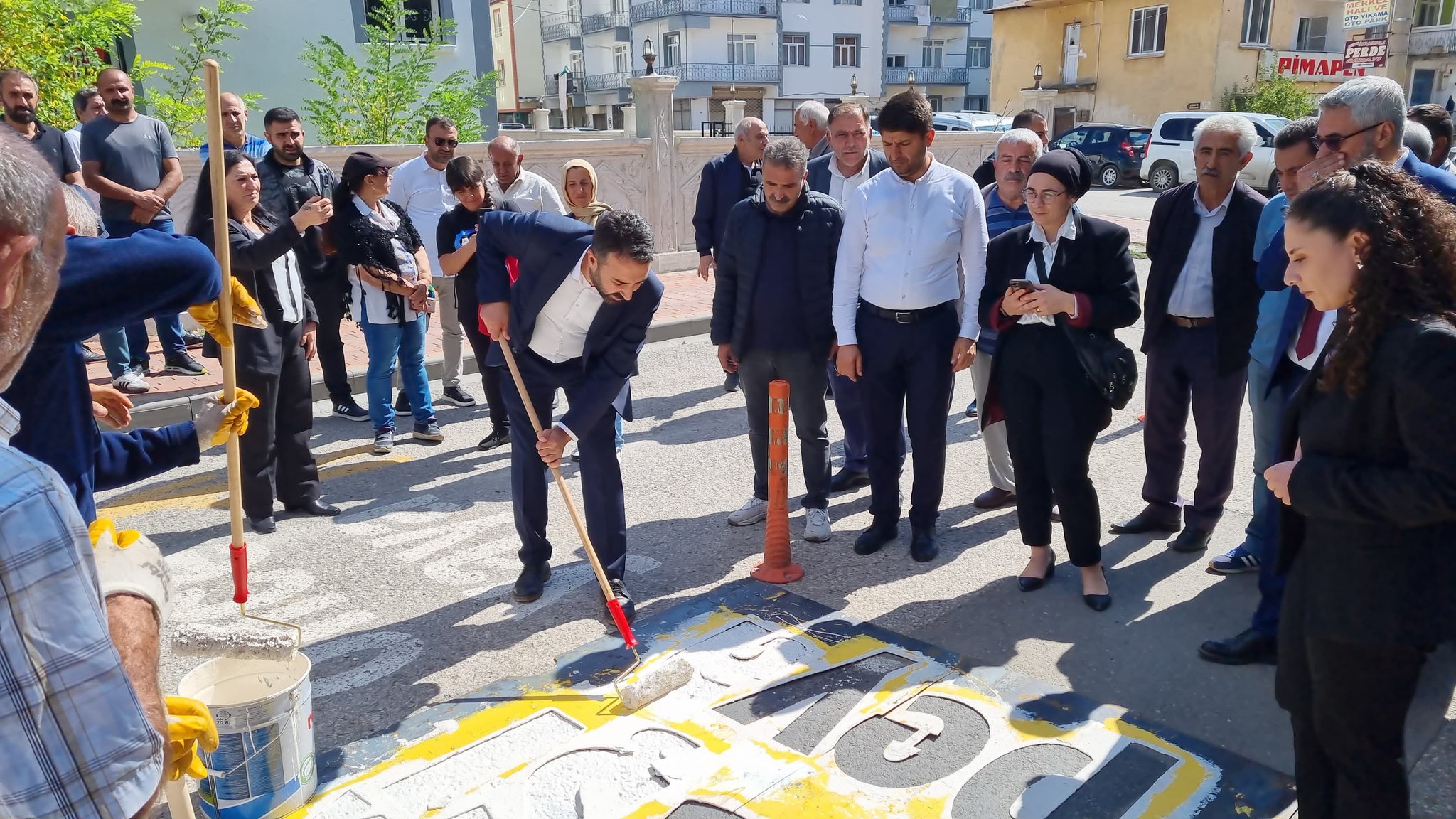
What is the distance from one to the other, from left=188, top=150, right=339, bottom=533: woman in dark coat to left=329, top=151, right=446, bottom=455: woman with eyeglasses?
28.3 inches

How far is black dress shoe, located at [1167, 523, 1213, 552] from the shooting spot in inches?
187

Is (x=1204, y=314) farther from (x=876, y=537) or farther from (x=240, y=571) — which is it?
(x=240, y=571)

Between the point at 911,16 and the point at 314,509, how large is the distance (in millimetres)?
55945

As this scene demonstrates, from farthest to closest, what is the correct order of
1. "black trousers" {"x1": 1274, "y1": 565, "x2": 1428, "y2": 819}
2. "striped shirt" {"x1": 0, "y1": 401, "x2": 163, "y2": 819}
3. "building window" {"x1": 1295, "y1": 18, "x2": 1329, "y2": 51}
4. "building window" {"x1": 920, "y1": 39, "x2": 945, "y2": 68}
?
"building window" {"x1": 920, "y1": 39, "x2": 945, "y2": 68}, "building window" {"x1": 1295, "y1": 18, "x2": 1329, "y2": 51}, "black trousers" {"x1": 1274, "y1": 565, "x2": 1428, "y2": 819}, "striped shirt" {"x1": 0, "y1": 401, "x2": 163, "y2": 819}

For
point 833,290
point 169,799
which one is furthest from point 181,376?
point 169,799

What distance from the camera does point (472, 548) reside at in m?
4.99

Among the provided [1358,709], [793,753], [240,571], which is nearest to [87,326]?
[240,571]

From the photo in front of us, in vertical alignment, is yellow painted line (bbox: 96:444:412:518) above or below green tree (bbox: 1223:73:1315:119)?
below

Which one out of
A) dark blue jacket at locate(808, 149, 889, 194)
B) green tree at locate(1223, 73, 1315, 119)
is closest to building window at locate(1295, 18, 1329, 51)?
green tree at locate(1223, 73, 1315, 119)

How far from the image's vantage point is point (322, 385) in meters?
7.73

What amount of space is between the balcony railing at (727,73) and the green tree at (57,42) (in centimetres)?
4228

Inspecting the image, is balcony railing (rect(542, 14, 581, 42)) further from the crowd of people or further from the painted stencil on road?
the painted stencil on road

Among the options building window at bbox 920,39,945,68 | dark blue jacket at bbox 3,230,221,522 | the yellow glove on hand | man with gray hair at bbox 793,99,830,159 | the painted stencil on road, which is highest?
building window at bbox 920,39,945,68

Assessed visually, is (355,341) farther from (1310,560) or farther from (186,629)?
(1310,560)
